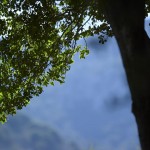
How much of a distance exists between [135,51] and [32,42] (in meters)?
10.8

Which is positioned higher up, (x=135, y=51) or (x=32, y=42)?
(x=32, y=42)

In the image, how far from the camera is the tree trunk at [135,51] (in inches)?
369

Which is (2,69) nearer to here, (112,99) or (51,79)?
(51,79)

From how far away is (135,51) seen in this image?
992cm

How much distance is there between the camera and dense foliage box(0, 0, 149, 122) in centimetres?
1884

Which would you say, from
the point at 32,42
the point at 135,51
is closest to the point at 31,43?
the point at 32,42

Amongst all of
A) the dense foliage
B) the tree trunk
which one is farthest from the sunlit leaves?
the tree trunk

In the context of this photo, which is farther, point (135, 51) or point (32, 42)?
point (32, 42)

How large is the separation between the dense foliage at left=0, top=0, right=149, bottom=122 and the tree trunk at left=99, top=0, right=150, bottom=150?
7273 mm

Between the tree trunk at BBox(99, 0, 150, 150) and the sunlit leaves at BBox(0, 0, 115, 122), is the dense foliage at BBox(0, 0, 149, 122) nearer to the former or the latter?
the sunlit leaves at BBox(0, 0, 115, 122)

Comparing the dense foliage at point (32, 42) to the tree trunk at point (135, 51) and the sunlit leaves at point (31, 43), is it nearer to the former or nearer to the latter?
the sunlit leaves at point (31, 43)

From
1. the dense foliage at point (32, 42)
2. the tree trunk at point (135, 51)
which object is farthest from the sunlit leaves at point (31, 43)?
the tree trunk at point (135, 51)

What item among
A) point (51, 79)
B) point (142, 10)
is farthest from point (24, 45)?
point (142, 10)

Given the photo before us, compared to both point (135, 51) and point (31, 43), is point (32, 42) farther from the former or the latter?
point (135, 51)
